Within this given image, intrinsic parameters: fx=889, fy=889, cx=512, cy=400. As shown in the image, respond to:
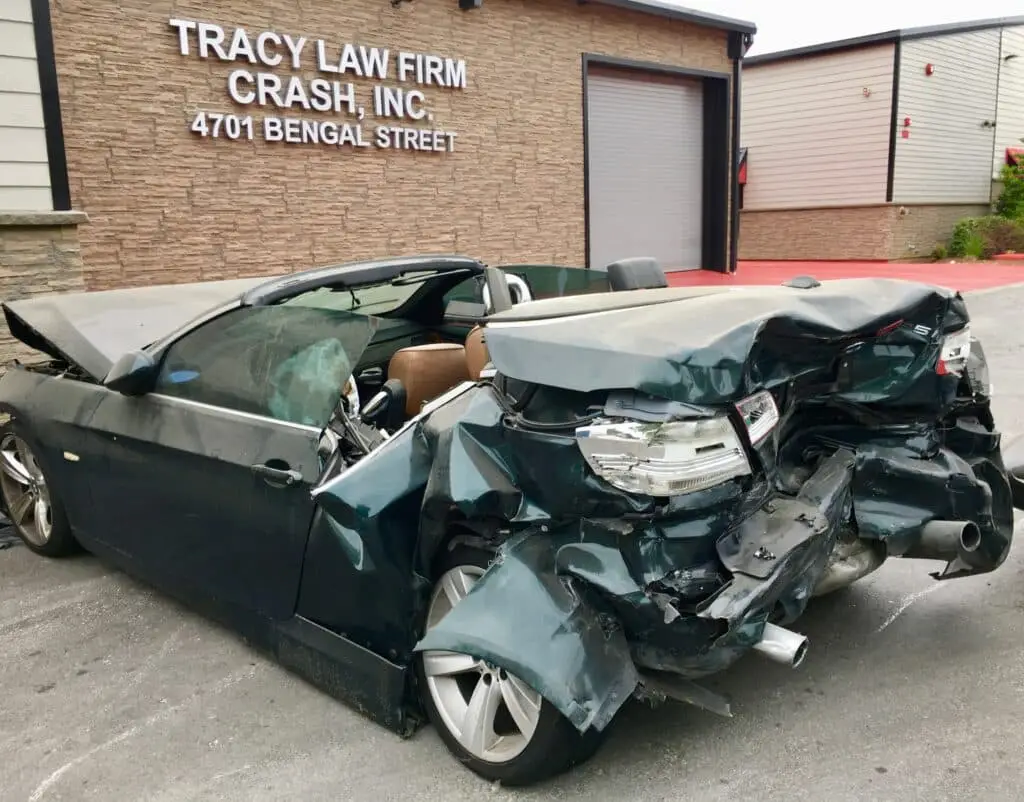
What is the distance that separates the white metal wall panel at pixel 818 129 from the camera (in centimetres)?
2048

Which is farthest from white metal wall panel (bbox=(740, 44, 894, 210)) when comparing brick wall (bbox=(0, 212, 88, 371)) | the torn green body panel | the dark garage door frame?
the torn green body panel

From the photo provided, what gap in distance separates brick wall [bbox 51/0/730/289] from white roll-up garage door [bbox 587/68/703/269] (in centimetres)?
76

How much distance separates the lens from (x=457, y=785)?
2607 millimetres

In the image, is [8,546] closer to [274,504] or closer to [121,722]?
[121,722]

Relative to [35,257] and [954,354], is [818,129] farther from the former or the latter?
[954,354]

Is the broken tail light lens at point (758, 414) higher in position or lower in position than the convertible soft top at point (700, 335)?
lower

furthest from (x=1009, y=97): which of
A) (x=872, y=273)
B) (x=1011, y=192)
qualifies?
(x=872, y=273)

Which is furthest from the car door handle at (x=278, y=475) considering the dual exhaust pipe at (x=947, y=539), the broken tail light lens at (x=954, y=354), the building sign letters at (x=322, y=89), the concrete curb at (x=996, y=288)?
the concrete curb at (x=996, y=288)

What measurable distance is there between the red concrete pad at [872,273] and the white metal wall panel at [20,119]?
9.81 meters

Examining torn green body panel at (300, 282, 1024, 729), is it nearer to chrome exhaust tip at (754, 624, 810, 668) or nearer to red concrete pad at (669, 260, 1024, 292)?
chrome exhaust tip at (754, 624, 810, 668)

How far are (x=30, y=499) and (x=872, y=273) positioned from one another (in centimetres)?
1660

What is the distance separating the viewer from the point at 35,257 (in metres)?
6.66

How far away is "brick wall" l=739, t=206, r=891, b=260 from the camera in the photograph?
20825mm

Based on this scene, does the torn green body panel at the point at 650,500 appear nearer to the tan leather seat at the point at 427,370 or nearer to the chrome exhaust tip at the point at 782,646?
the chrome exhaust tip at the point at 782,646
